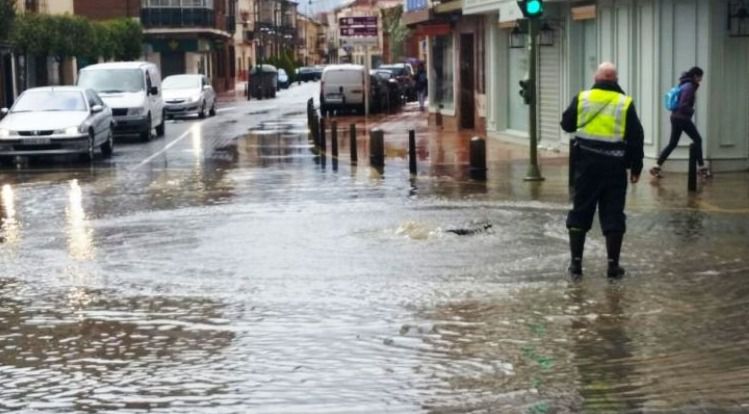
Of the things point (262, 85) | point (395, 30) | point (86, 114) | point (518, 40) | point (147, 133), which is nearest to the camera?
point (86, 114)

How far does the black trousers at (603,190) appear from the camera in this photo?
10133 mm

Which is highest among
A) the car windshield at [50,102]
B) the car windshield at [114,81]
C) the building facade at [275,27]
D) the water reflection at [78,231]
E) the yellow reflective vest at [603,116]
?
the building facade at [275,27]

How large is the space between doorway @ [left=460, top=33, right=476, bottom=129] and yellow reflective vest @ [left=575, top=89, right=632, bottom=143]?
21455 mm

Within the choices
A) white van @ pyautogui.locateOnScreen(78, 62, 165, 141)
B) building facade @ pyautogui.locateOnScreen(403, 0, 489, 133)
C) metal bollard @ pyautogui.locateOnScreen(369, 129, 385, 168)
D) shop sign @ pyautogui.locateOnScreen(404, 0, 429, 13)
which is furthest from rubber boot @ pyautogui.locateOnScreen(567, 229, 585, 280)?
shop sign @ pyautogui.locateOnScreen(404, 0, 429, 13)

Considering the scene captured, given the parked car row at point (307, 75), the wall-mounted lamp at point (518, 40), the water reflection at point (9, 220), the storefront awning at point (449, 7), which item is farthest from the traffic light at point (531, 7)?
the parked car row at point (307, 75)

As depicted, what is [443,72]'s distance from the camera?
3581 cm

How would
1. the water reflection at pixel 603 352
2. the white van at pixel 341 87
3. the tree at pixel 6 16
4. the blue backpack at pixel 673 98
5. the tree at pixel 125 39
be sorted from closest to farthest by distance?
the water reflection at pixel 603 352
the blue backpack at pixel 673 98
the tree at pixel 6 16
the white van at pixel 341 87
the tree at pixel 125 39

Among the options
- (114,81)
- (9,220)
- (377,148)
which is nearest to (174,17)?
(114,81)

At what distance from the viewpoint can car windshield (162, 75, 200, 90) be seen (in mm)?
45438

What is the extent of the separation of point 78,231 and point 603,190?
20.6 feet

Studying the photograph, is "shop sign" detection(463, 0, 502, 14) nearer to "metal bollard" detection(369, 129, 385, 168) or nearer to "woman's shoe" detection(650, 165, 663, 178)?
"metal bollard" detection(369, 129, 385, 168)

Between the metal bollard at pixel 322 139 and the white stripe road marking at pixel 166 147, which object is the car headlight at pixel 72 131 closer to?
the white stripe road marking at pixel 166 147

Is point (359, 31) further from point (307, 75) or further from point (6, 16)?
A: point (307, 75)

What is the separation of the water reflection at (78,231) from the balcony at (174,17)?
58769 mm
